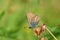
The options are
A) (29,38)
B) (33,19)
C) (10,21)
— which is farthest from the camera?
(10,21)

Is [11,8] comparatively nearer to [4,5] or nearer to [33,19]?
[4,5]

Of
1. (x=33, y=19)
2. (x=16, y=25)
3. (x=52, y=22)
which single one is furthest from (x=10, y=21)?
(x=33, y=19)

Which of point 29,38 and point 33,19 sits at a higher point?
point 33,19

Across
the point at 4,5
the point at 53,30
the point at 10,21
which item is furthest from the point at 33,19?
the point at 4,5

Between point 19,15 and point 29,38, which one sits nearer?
point 29,38

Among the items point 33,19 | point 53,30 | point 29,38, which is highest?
point 33,19

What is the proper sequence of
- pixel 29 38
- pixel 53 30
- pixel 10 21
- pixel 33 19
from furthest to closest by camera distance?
pixel 10 21, pixel 29 38, pixel 53 30, pixel 33 19
